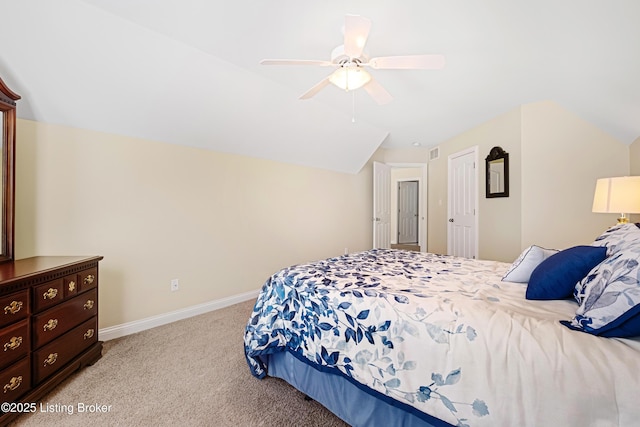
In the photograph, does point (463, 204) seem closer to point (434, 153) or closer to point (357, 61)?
point (434, 153)

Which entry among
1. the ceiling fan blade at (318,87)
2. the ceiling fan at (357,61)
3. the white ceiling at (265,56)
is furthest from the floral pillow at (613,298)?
the ceiling fan blade at (318,87)

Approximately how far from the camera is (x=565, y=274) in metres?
1.21

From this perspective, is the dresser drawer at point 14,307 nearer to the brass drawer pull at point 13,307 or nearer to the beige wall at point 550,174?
the brass drawer pull at point 13,307

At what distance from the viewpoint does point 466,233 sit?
401cm

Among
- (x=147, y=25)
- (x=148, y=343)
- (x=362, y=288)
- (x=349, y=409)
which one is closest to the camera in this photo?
(x=349, y=409)

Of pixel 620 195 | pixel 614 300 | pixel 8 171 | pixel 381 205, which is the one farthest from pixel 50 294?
pixel 381 205

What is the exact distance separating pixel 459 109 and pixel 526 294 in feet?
8.96

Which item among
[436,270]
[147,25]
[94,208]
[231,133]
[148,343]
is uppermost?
[147,25]

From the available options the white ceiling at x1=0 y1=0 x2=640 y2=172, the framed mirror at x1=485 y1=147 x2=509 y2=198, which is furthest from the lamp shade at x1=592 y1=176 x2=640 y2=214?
the framed mirror at x1=485 y1=147 x2=509 y2=198

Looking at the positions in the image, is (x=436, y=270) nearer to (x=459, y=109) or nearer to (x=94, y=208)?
(x=459, y=109)

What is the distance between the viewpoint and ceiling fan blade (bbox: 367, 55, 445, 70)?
165cm

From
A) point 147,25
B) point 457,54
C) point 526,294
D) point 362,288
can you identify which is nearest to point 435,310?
point 362,288

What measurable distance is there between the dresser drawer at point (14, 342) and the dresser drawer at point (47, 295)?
0.10 metres

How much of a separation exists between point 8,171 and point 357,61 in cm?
247
